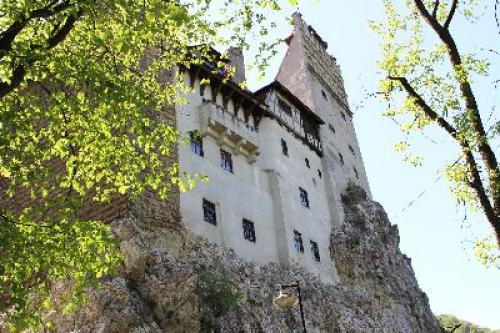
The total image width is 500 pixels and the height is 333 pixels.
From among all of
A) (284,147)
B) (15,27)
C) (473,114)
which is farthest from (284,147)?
(15,27)

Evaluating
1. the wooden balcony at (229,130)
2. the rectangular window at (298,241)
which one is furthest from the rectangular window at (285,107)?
the rectangular window at (298,241)

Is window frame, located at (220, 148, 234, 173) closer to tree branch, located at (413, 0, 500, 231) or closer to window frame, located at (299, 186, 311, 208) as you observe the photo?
window frame, located at (299, 186, 311, 208)

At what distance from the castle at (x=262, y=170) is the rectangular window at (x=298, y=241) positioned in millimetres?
54

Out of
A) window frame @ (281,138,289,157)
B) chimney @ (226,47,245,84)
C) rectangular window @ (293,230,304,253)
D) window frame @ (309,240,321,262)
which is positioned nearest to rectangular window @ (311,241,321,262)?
window frame @ (309,240,321,262)

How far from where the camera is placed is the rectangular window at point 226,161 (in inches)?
965

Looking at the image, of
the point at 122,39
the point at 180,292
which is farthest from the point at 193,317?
the point at 122,39

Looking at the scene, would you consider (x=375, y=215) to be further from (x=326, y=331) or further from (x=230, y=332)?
(x=230, y=332)

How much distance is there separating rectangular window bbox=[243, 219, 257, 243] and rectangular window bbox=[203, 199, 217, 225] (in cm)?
194

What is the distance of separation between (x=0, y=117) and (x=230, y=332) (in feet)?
33.9

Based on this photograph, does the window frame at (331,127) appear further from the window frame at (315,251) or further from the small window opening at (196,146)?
the small window opening at (196,146)

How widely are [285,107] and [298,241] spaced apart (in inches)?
338

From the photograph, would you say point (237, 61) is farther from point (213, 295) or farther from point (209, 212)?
point (213, 295)

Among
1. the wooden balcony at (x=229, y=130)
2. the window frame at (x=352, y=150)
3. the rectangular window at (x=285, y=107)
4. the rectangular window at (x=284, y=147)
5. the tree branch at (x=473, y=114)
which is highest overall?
the window frame at (x=352, y=150)

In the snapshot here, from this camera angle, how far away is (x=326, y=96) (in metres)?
40.8
